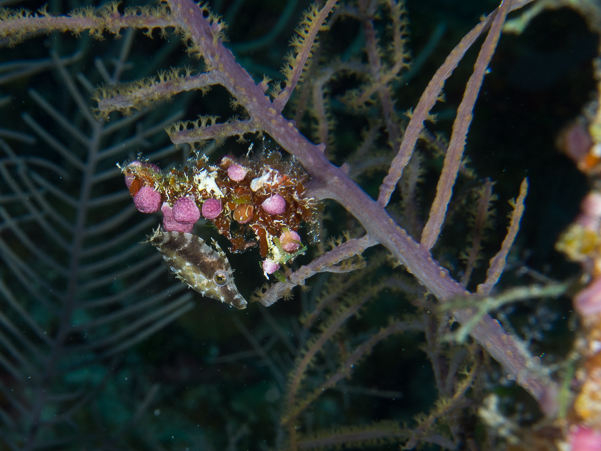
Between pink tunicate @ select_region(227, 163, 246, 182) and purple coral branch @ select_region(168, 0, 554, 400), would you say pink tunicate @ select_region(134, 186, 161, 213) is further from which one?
purple coral branch @ select_region(168, 0, 554, 400)

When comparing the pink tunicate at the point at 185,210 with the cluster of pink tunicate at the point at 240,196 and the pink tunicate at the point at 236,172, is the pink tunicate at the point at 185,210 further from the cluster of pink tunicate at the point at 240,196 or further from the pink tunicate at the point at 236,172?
the pink tunicate at the point at 236,172

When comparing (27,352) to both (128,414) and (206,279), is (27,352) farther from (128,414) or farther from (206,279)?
(206,279)

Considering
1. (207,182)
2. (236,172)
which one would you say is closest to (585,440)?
(236,172)

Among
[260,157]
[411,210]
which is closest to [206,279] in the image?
[260,157]

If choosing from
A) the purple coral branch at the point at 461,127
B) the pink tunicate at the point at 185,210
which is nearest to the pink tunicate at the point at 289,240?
the pink tunicate at the point at 185,210

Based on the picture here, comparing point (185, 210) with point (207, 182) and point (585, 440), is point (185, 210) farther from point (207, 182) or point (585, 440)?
point (585, 440)
